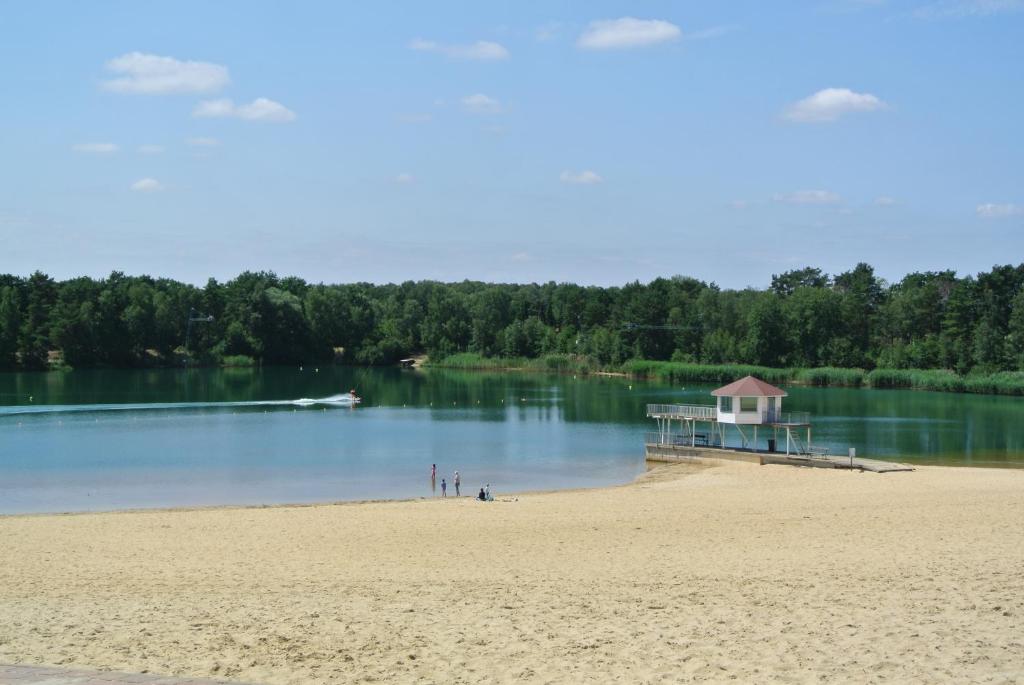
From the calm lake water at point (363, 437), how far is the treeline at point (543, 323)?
58.4ft

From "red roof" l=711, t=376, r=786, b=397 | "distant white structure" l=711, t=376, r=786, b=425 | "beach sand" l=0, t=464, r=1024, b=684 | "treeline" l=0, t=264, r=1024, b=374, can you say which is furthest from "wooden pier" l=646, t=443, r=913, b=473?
"treeline" l=0, t=264, r=1024, b=374

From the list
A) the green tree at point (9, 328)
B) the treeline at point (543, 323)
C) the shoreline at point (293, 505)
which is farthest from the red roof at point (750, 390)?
the green tree at point (9, 328)

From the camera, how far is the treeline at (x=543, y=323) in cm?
10800

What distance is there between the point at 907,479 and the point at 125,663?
Result: 1207 inches

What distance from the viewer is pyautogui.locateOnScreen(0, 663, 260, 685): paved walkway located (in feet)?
30.5

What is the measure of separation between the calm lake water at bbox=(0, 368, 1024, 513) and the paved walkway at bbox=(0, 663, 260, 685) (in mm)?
24886

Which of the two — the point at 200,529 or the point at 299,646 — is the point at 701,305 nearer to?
the point at 200,529

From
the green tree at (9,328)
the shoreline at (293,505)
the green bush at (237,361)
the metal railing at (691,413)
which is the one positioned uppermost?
the green tree at (9,328)

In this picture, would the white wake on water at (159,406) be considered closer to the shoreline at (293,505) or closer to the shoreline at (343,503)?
the shoreline at (293,505)

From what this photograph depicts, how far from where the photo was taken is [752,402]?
1761 inches

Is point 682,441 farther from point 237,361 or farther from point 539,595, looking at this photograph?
point 237,361

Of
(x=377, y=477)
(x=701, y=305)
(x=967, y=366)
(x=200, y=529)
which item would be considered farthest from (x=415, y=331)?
(x=200, y=529)

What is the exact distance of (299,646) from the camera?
Answer: 12.5 m

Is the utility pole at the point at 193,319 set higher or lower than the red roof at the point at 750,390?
higher
